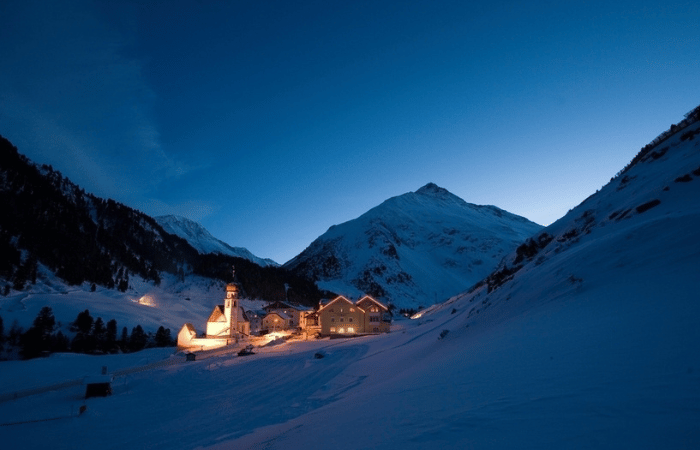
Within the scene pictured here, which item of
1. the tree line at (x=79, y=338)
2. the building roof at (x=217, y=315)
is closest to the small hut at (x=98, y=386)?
the tree line at (x=79, y=338)

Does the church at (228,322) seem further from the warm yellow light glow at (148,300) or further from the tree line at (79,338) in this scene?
the warm yellow light glow at (148,300)

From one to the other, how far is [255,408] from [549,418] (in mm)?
15874

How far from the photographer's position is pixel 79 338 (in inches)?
2267

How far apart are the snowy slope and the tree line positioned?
32539mm

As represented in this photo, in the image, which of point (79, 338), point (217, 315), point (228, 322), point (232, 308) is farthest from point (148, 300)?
point (232, 308)

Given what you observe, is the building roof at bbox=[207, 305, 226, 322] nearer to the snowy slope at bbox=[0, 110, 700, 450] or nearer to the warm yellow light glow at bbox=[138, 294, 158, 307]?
the snowy slope at bbox=[0, 110, 700, 450]

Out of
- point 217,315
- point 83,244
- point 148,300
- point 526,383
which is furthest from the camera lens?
point 83,244

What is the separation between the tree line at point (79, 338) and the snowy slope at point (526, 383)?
1281 inches

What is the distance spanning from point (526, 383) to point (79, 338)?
71.5 m

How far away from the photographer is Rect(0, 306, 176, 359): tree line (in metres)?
51.5

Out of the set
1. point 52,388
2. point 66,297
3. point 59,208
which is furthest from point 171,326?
point 59,208

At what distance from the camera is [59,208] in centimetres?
12369

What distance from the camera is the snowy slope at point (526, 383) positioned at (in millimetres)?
5505

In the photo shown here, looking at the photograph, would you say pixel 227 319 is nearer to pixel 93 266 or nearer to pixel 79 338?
pixel 79 338
